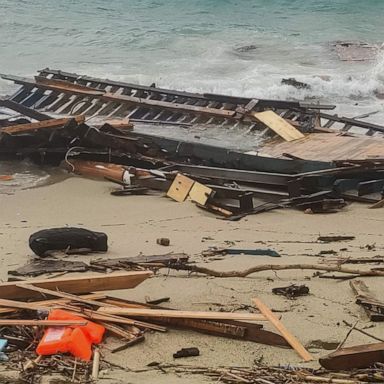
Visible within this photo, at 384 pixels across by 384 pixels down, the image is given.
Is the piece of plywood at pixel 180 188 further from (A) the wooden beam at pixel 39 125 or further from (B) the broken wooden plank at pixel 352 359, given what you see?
(B) the broken wooden plank at pixel 352 359

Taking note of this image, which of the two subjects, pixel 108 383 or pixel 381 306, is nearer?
pixel 108 383

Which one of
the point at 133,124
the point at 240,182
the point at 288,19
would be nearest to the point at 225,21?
the point at 288,19

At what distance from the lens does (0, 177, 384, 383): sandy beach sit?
15.0 ft

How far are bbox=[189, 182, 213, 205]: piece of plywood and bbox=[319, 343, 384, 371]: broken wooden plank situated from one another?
5.11 meters

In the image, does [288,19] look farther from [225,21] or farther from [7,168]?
[7,168]

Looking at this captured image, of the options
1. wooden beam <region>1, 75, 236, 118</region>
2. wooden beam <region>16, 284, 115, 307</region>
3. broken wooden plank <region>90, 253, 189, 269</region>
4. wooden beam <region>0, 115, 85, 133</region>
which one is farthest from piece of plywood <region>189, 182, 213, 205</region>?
wooden beam <region>16, 284, 115, 307</region>

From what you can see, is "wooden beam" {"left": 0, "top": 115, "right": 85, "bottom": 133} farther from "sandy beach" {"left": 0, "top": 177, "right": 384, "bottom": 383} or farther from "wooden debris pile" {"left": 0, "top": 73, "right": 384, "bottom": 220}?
"sandy beach" {"left": 0, "top": 177, "right": 384, "bottom": 383}

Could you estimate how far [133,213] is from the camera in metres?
8.95

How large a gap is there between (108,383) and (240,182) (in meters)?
5.92

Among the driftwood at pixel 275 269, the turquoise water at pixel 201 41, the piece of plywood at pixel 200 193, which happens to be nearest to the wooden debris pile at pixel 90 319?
the driftwood at pixel 275 269

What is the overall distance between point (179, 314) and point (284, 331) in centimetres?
70

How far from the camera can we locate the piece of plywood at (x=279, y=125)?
440 inches

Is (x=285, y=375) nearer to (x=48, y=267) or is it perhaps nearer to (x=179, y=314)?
(x=179, y=314)

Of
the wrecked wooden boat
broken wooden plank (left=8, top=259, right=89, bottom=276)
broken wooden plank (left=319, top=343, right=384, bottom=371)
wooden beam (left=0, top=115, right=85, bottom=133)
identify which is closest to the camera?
broken wooden plank (left=319, top=343, right=384, bottom=371)
